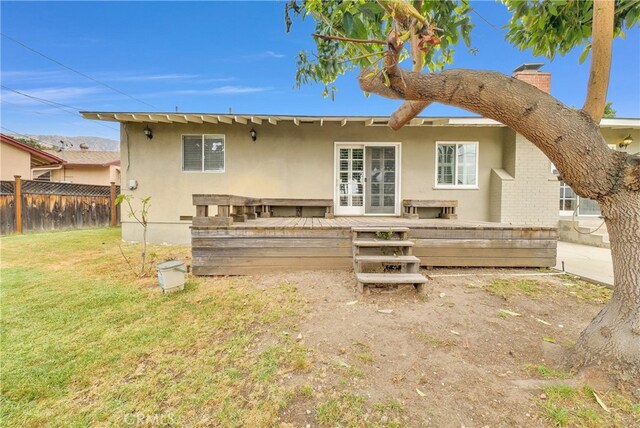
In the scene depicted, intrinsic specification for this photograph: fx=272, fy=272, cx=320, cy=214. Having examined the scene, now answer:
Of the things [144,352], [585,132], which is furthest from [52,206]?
[585,132]

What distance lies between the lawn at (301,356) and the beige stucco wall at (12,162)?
43.0ft

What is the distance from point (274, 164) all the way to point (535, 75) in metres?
7.42

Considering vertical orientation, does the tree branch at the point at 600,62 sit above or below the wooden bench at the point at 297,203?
above

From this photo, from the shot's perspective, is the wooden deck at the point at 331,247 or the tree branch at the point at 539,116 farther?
the wooden deck at the point at 331,247

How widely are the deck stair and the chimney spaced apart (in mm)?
6807

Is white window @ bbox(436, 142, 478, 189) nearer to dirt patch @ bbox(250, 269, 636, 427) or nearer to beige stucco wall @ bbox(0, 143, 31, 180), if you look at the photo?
dirt patch @ bbox(250, 269, 636, 427)

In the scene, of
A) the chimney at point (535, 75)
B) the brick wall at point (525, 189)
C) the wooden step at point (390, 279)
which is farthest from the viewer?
the chimney at point (535, 75)

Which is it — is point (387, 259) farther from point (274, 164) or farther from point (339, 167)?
point (274, 164)

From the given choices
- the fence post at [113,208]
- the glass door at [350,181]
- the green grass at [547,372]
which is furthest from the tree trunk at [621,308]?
the fence post at [113,208]

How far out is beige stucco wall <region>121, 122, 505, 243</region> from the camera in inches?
279

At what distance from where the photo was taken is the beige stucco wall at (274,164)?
7.09m

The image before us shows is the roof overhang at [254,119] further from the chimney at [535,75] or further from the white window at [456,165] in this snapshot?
the chimney at [535,75]

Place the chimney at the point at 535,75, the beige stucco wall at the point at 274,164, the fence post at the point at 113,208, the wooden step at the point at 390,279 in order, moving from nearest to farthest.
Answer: the wooden step at the point at 390,279, the beige stucco wall at the point at 274,164, the chimney at the point at 535,75, the fence post at the point at 113,208

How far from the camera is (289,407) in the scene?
5.05 ft
